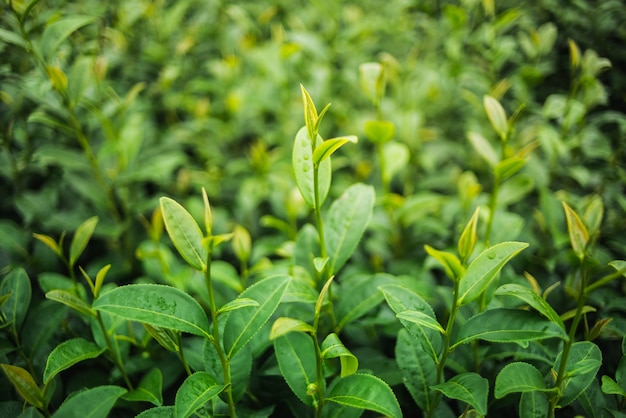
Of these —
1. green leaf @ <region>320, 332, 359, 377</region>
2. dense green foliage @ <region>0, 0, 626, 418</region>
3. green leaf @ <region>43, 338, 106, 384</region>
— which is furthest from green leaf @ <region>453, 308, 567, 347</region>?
green leaf @ <region>43, 338, 106, 384</region>

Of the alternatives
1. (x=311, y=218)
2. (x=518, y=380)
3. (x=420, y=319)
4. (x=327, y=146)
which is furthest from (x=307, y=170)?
(x=311, y=218)

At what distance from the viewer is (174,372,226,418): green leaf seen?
805 mm

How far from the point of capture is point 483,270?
898 millimetres

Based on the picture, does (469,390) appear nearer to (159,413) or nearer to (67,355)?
(159,413)

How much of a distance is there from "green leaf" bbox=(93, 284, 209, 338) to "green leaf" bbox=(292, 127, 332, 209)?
357mm

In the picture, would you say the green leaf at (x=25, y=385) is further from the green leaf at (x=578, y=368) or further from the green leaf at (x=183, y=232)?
the green leaf at (x=578, y=368)

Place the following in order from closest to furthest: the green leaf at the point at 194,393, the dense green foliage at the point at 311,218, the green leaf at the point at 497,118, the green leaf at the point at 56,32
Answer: the green leaf at the point at 194,393 < the dense green foliage at the point at 311,218 < the green leaf at the point at 497,118 < the green leaf at the point at 56,32

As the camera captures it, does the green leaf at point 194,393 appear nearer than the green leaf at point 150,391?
Yes

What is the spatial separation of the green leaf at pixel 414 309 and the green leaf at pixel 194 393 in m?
0.42

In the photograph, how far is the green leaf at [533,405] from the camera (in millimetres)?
925

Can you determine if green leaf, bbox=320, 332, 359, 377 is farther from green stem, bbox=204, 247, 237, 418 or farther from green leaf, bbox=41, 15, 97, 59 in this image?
green leaf, bbox=41, 15, 97, 59

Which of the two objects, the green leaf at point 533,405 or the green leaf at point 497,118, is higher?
the green leaf at point 497,118

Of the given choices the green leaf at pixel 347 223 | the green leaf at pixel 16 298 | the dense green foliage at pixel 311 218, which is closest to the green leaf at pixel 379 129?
the dense green foliage at pixel 311 218

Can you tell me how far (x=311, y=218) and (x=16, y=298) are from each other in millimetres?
1021
